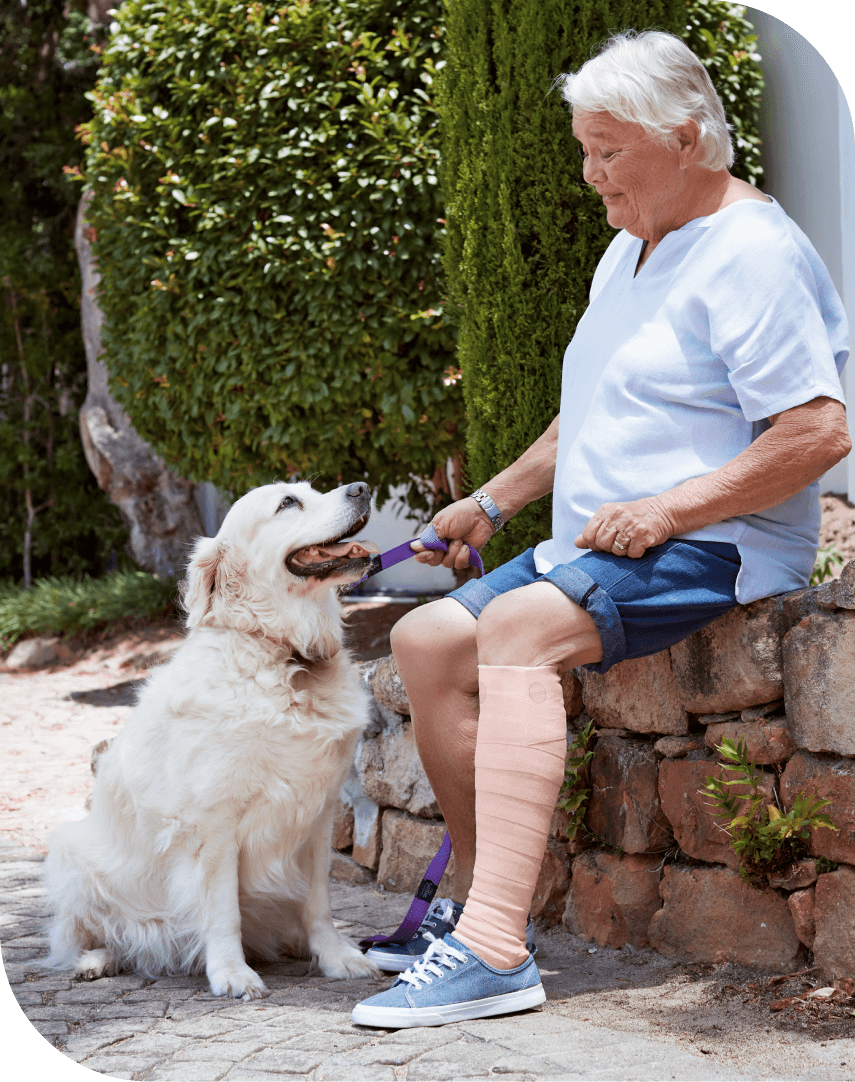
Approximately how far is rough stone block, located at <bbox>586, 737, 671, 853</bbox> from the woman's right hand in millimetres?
656

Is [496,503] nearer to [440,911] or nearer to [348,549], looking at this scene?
[348,549]

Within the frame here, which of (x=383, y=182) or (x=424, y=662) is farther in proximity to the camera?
(x=383, y=182)

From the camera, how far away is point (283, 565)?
8.45 ft

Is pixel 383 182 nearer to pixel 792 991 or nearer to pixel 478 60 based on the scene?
pixel 478 60

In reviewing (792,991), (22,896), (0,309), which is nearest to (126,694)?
(22,896)

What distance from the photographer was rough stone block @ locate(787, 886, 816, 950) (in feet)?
7.20

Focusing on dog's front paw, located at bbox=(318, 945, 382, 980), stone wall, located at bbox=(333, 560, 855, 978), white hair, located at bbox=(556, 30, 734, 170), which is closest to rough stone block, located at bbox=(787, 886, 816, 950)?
stone wall, located at bbox=(333, 560, 855, 978)

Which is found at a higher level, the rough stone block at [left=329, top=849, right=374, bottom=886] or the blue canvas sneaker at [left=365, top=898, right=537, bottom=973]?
the blue canvas sneaker at [left=365, top=898, right=537, bottom=973]

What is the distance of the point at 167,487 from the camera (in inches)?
373

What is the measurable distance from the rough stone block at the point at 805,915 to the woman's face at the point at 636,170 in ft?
5.06

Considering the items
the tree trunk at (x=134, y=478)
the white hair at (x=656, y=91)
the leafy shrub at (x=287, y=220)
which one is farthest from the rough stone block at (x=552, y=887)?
the tree trunk at (x=134, y=478)

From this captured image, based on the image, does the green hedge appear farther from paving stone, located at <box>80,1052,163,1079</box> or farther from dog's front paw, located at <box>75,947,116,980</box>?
paving stone, located at <box>80,1052,163,1079</box>

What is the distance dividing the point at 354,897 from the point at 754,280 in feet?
7.61

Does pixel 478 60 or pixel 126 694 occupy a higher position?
pixel 478 60
